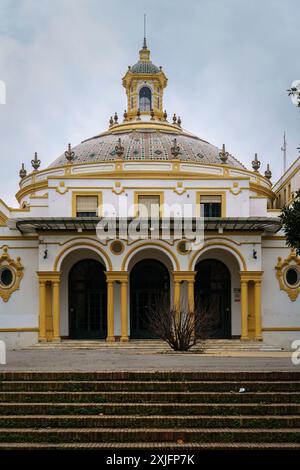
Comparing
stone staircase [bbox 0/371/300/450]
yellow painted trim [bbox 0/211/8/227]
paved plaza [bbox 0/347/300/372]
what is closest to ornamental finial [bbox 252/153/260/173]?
yellow painted trim [bbox 0/211/8/227]

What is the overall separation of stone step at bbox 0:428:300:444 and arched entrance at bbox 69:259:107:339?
24993mm

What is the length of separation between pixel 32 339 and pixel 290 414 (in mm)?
24292

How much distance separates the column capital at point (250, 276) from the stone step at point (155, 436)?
23.7m

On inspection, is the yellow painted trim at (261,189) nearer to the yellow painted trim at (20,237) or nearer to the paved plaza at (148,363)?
the yellow painted trim at (20,237)

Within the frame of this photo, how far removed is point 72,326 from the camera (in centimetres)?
3753

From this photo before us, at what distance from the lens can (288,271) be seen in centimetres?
3734

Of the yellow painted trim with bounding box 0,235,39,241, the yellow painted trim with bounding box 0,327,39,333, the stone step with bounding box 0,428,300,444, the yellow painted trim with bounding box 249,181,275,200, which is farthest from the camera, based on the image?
the yellow painted trim with bounding box 249,181,275,200

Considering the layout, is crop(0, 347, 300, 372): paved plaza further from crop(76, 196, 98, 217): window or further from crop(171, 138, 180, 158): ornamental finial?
crop(171, 138, 180, 158): ornamental finial

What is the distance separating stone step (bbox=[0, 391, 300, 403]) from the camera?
45.9ft

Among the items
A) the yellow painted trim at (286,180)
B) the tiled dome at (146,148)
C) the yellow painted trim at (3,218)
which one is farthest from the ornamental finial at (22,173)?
the yellow painted trim at (286,180)

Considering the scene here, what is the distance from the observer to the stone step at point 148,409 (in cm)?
1348

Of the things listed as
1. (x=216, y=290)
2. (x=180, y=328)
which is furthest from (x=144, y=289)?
(x=180, y=328)

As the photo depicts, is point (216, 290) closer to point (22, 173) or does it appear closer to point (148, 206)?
point (148, 206)

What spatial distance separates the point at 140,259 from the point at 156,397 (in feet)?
80.0
